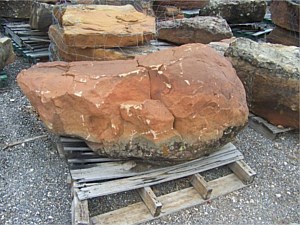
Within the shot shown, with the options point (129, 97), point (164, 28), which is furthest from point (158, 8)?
point (129, 97)

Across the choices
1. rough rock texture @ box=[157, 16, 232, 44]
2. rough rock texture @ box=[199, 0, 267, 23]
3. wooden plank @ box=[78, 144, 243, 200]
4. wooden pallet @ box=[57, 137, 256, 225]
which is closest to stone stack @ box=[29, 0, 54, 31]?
rough rock texture @ box=[157, 16, 232, 44]

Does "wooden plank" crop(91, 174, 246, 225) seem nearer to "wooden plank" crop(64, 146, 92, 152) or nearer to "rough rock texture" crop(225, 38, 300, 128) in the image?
"wooden plank" crop(64, 146, 92, 152)

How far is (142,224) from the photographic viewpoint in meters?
2.16

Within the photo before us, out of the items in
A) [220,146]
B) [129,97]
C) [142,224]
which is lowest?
[142,224]

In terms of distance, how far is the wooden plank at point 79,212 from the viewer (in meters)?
2.02

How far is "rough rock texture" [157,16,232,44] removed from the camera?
396 cm

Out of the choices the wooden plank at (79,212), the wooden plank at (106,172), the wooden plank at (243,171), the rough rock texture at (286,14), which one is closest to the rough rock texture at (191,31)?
the rough rock texture at (286,14)

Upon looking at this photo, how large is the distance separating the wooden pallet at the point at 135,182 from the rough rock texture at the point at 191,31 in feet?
5.85

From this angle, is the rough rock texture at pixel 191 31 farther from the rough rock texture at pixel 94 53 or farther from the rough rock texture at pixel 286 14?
the rough rock texture at pixel 286 14

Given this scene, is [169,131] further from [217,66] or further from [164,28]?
[164,28]

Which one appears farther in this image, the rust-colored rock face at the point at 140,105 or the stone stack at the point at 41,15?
the stone stack at the point at 41,15

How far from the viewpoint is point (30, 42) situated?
13.0ft

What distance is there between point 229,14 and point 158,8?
1.01m

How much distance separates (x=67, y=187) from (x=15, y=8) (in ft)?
9.42
